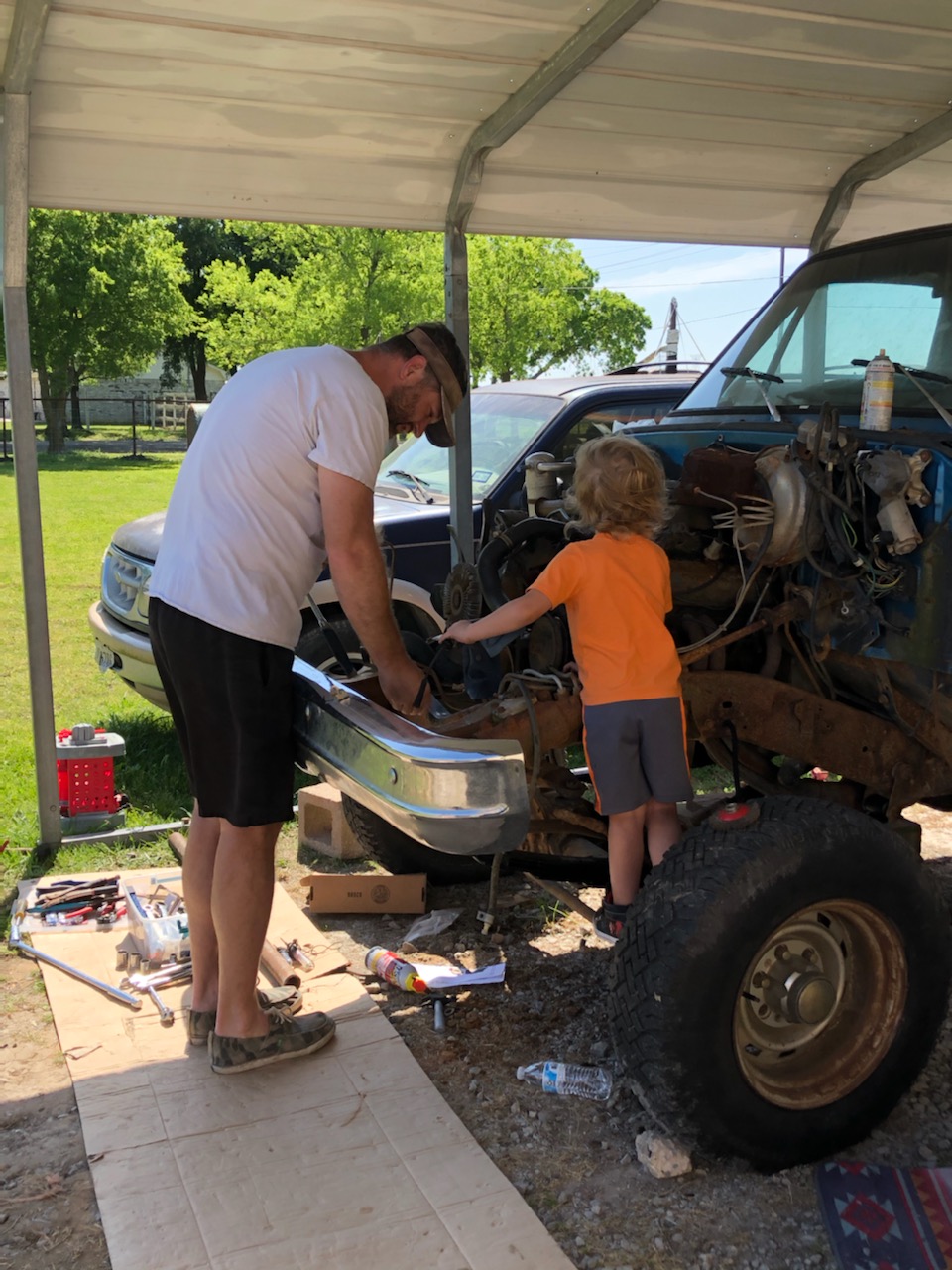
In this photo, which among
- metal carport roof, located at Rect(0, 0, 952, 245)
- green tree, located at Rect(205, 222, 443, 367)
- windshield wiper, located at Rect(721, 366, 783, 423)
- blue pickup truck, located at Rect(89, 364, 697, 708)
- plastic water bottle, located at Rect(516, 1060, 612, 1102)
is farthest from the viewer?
green tree, located at Rect(205, 222, 443, 367)

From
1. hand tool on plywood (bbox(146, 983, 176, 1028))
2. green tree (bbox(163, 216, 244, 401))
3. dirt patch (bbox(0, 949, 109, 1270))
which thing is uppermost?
green tree (bbox(163, 216, 244, 401))

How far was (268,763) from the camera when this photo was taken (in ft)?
11.1

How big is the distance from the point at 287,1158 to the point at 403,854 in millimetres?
1727

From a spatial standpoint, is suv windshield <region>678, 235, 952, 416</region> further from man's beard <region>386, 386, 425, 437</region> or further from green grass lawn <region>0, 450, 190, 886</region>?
green grass lawn <region>0, 450, 190, 886</region>

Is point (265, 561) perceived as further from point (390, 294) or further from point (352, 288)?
point (352, 288)

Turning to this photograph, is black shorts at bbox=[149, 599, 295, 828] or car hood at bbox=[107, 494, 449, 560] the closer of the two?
black shorts at bbox=[149, 599, 295, 828]

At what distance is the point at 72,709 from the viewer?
815 cm

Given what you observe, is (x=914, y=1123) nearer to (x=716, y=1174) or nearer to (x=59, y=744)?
(x=716, y=1174)

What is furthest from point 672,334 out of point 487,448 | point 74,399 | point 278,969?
point 74,399

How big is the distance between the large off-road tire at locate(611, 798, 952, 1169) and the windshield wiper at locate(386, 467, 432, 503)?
4155mm

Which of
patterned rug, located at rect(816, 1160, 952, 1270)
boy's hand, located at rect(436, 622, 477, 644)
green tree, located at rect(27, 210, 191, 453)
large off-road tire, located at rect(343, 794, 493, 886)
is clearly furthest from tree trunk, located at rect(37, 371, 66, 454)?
patterned rug, located at rect(816, 1160, 952, 1270)

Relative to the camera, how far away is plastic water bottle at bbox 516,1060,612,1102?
3.51 m

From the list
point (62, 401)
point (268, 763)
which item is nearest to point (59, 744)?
point (268, 763)

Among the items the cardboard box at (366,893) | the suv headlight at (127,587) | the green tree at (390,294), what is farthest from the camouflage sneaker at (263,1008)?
the green tree at (390,294)
